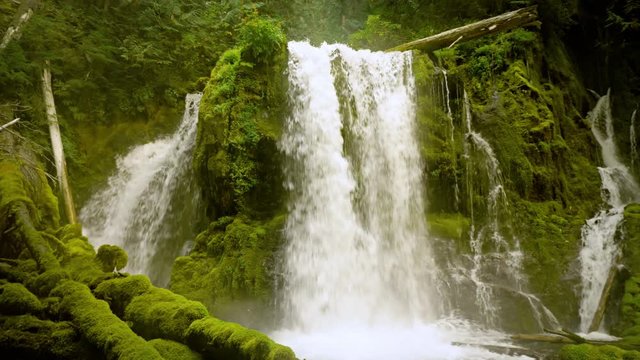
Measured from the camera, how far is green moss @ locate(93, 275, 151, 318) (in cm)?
497

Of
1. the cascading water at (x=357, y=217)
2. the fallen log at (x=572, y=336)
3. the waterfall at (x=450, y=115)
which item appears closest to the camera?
the fallen log at (x=572, y=336)

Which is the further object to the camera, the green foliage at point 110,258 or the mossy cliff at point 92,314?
the green foliage at point 110,258

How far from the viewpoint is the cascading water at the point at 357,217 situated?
7.43m

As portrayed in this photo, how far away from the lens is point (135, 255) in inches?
361

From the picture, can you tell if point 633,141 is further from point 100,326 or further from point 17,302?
point 17,302

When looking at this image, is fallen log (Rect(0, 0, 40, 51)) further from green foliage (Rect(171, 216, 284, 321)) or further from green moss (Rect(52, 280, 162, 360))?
green moss (Rect(52, 280, 162, 360))

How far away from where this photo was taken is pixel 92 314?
430cm

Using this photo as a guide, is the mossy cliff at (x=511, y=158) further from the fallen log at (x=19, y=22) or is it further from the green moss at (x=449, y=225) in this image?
the fallen log at (x=19, y=22)

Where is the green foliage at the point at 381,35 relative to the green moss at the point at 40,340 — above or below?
above

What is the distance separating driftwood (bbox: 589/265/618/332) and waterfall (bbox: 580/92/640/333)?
4.3 inches

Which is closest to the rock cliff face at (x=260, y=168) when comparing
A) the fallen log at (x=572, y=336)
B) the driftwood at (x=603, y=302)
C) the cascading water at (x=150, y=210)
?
the driftwood at (x=603, y=302)

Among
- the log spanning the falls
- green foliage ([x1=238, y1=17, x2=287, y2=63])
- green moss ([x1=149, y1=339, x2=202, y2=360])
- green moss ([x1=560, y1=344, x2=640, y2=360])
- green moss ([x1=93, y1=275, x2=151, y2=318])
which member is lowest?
green moss ([x1=560, y1=344, x2=640, y2=360])

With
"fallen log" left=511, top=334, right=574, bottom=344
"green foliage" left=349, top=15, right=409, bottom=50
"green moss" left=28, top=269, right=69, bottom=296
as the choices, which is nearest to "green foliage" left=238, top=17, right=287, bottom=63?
"green foliage" left=349, top=15, right=409, bottom=50

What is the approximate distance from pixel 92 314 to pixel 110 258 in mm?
1892
